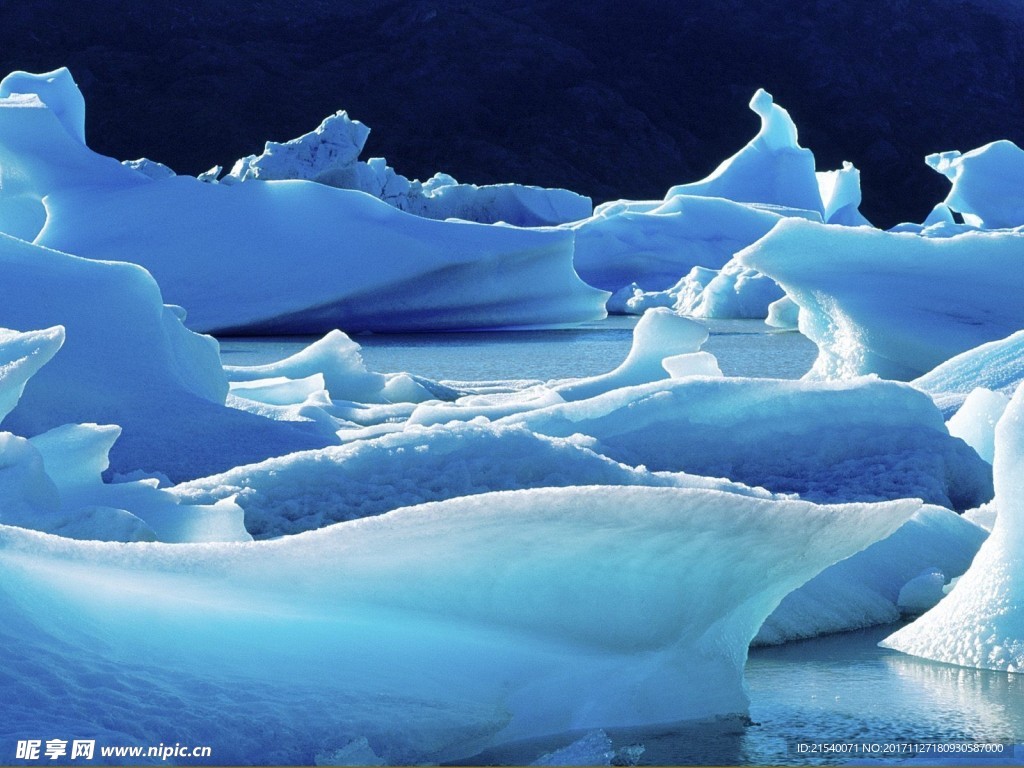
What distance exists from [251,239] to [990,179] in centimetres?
1166

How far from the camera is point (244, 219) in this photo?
42.5ft

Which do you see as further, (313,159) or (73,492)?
(313,159)

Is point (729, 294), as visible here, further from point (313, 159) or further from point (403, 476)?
point (403, 476)

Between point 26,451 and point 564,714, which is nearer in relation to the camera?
point 564,714

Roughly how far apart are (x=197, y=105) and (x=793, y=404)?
135 feet

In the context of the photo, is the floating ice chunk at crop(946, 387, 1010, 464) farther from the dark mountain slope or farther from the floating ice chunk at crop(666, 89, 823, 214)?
the dark mountain slope

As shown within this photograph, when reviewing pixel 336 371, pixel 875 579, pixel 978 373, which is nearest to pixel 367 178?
pixel 336 371

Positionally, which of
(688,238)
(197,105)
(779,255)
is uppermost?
(197,105)

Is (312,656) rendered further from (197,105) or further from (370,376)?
(197,105)

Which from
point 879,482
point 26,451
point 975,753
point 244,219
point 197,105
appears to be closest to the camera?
point 975,753

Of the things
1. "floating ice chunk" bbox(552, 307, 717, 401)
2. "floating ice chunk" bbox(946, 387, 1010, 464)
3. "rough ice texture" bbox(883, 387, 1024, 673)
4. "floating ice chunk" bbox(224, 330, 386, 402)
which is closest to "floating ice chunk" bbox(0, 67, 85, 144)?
"floating ice chunk" bbox(224, 330, 386, 402)

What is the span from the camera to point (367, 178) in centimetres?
Result: 1791

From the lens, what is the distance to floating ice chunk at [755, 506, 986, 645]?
127 inches

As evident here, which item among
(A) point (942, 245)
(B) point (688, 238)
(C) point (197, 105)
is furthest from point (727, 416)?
(C) point (197, 105)
